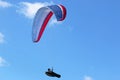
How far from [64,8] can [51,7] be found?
1.57 metres

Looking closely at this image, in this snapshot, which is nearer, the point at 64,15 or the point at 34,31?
the point at 64,15

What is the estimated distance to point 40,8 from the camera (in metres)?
53.4

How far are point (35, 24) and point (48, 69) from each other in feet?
21.1

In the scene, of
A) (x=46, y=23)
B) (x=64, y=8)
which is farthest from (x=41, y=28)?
(x=64, y=8)

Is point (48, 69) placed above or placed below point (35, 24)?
below

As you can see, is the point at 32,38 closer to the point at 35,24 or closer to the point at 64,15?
the point at 35,24

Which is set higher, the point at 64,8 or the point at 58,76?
the point at 64,8

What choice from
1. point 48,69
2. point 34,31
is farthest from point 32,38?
point 48,69

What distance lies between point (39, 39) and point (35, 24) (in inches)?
92.4

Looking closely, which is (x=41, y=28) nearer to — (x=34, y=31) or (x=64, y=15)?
(x=34, y=31)

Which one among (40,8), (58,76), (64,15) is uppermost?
(40,8)

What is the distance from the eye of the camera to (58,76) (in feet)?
172

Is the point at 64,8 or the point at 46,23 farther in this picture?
the point at 46,23

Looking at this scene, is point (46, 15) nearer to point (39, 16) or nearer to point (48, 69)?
point (39, 16)
